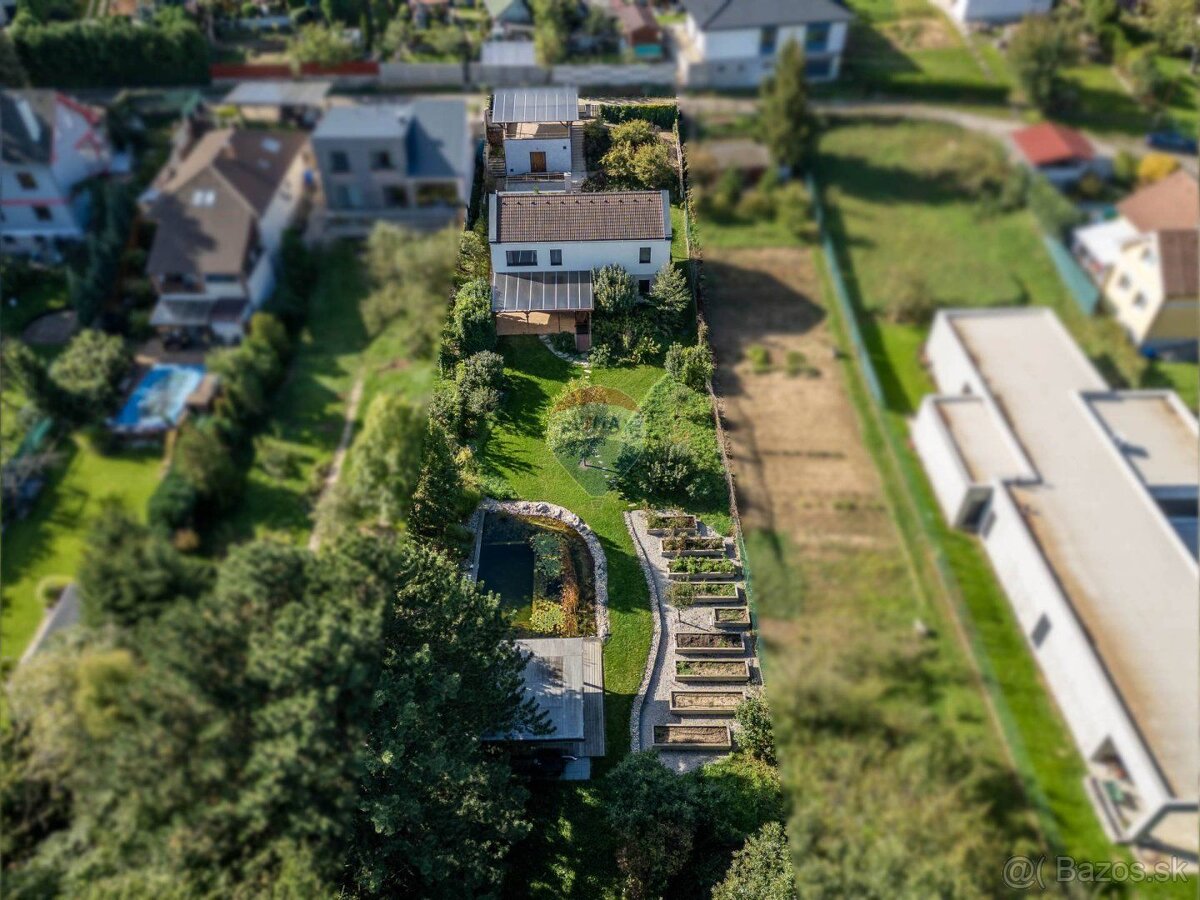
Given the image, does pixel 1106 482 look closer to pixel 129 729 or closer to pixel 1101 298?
pixel 1101 298

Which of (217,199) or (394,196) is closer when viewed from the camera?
(217,199)

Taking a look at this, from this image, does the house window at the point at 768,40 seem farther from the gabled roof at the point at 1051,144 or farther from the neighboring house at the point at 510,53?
the gabled roof at the point at 1051,144

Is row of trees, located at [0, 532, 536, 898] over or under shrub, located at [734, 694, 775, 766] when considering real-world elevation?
under

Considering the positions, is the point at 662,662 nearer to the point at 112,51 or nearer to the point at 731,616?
the point at 731,616

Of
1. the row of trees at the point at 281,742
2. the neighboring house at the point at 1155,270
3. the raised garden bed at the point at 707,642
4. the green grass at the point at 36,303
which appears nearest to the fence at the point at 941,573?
the raised garden bed at the point at 707,642

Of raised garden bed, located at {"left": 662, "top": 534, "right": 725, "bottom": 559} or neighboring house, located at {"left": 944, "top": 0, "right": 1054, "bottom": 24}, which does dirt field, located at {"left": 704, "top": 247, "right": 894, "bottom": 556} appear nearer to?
raised garden bed, located at {"left": 662, "top": 534, "right": 725, "bottom": 559}

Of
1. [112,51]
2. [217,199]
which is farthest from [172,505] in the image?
[217,199]

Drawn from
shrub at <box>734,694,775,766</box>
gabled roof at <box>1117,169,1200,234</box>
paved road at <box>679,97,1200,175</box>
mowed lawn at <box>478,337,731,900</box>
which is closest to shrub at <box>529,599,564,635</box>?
mowed lawn at <box>478,337,731,900</box>
